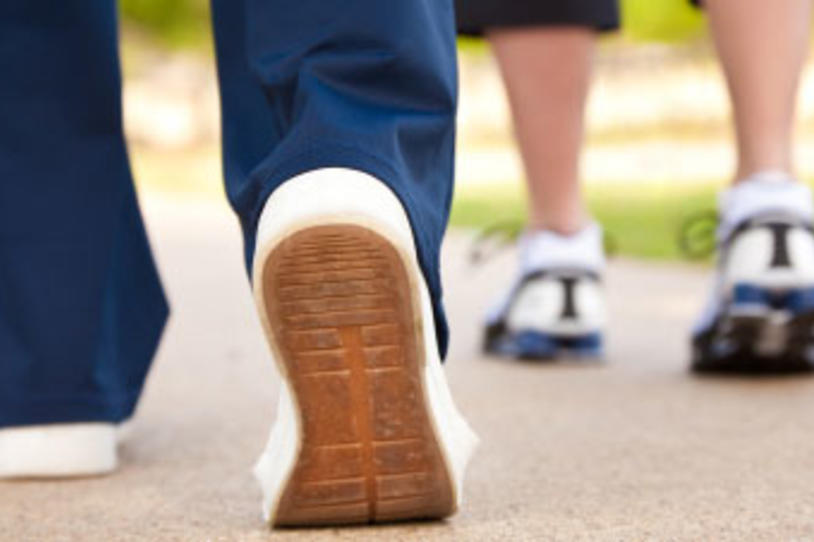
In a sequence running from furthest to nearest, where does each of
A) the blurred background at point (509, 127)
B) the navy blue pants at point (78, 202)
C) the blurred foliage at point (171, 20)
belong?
the blurred foliage at point (171, 20) → the blurred background at point (509, 127) → the navy blue pants at point (78, 202)

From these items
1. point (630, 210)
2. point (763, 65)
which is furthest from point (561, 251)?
point (630, 210)

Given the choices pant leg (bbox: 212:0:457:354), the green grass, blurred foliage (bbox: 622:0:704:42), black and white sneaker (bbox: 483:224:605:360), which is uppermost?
pant leg (bbox: 212:0:457:354)

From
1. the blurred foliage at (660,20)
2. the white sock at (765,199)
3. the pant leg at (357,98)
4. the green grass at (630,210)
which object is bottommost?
the green grass at (630,210)

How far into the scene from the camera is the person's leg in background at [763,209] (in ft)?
6.32

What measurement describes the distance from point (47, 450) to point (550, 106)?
1.17 meters

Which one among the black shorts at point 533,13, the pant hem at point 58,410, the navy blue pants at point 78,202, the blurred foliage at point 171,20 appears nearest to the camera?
the navy blue pants at point 78,202

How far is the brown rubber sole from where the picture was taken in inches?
41.9

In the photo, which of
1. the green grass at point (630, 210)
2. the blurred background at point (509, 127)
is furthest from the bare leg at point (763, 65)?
the blurred background at point (509, 127)

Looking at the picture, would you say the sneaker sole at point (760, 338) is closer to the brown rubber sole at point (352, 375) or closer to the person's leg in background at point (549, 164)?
the person's leg in background at point (549, 164)

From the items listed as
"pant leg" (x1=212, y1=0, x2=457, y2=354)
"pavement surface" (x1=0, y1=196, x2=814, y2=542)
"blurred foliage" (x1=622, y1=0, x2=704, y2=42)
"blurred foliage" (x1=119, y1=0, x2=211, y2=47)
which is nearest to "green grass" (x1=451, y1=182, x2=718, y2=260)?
"blurred foliage" (x1=622, y1=0, x2=704, y2=42)

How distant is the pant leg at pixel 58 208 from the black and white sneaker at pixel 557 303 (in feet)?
3.10

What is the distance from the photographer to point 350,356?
1086 millimetres

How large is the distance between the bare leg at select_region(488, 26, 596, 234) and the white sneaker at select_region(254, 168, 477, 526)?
4.19ft

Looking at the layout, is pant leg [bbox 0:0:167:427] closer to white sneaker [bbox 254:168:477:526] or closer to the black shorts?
white sneaker [bbox 254:168:477:526]
